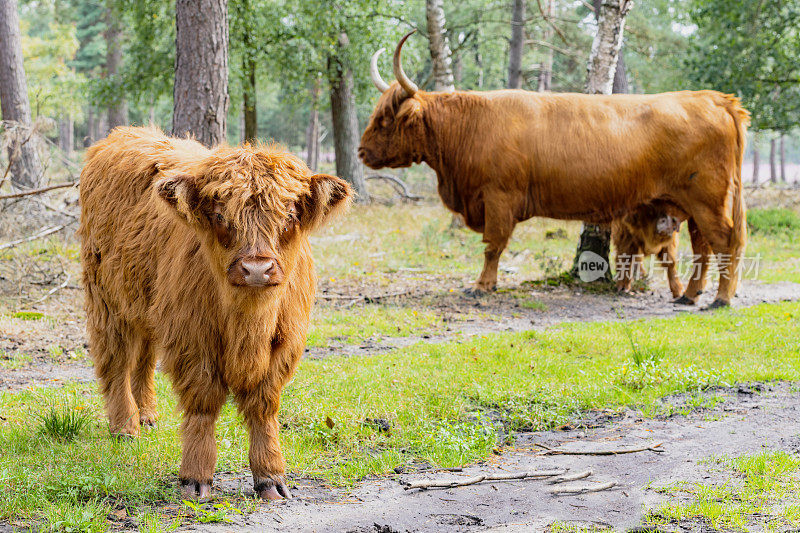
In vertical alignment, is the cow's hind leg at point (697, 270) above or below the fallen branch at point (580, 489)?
above

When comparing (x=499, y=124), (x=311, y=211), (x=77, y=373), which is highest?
(x=499, y=124)

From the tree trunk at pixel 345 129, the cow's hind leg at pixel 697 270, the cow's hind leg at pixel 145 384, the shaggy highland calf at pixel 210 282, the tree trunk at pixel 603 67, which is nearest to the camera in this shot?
the shaggy highland calf at pixel 210 282

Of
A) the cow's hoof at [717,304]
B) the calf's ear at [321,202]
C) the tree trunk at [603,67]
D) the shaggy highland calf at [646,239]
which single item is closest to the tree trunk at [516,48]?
the tree trunk at [603,67]

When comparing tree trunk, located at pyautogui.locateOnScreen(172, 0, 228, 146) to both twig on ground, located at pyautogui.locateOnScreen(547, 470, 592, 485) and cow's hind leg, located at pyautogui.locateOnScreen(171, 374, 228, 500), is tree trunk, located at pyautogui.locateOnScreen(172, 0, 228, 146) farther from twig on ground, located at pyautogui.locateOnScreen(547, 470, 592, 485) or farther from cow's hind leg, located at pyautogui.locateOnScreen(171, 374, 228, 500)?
twig on ground, located at pyautogui.locateOnScreen(547, 470, 592, 485)

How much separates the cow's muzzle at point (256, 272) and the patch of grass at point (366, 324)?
11.8 ft

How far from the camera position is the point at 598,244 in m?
9.50

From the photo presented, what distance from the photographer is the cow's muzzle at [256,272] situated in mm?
2799

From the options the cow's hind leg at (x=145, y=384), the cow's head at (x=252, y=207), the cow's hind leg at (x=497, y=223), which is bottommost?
the cow's hind leg at (x=145, y=384)

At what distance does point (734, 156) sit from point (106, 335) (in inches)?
273

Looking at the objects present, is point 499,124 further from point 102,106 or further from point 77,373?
point 102,106

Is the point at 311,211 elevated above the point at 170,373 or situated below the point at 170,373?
above

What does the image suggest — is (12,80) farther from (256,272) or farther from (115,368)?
(256,272)

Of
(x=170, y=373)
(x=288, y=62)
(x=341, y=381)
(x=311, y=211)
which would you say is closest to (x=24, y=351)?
(x=341, y=381)

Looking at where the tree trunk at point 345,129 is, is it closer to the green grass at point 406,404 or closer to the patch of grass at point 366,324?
the patch of grass at point 366,324
